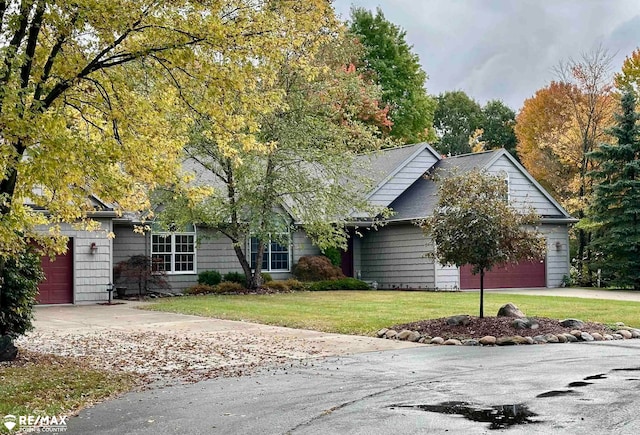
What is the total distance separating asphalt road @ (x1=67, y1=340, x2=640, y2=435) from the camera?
7.02 metres

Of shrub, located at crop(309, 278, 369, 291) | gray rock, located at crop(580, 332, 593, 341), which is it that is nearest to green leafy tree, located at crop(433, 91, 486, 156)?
shrub, located at crop(309, 278, 369, 291)

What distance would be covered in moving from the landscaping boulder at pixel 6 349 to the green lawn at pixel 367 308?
6242 millimetres

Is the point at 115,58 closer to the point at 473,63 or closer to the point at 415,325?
the point at 415,325

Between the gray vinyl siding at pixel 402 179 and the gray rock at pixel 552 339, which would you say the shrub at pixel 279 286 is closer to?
the gray vinyl siding at pixel 402 179

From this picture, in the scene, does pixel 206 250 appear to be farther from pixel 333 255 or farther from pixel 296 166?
pixel 333 255

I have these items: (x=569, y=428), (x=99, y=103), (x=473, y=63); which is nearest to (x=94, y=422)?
(x=569, y=428)

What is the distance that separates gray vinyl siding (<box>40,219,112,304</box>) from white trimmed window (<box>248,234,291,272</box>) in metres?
6.49

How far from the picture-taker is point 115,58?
1109 centimetres

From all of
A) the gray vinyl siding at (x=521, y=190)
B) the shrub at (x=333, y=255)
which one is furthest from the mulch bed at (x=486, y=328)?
the shrub at (x=333, y=255)

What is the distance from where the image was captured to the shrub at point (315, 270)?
94.9 ft

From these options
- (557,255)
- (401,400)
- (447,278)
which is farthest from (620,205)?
(401,400)

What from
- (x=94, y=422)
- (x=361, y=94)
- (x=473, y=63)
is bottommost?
(x=94, y=422)

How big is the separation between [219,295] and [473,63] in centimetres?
3648

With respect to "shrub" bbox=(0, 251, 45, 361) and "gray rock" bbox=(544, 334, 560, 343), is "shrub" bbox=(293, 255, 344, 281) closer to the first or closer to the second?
"gray rock" bbox=(544, 334, 560, 343)
